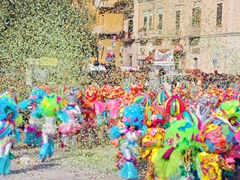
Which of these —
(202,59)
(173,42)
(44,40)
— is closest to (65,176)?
(44,40)

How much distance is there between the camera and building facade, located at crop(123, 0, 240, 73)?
22.0 metres

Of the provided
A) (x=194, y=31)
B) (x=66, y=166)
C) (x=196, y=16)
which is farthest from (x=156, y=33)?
(x=66, y=166)

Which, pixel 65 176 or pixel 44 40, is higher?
pixel 44 40

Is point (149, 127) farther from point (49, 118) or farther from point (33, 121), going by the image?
point (33, 121)

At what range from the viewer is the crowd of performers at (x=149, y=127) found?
5.63 meters

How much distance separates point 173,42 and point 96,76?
7.98 m

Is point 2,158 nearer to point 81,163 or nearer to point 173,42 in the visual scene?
point 81,163

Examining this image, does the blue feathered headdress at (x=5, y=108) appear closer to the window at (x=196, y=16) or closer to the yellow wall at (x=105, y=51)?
the window at (x=196, y=16)

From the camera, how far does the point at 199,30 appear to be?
23625mm

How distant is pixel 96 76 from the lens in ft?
61.9

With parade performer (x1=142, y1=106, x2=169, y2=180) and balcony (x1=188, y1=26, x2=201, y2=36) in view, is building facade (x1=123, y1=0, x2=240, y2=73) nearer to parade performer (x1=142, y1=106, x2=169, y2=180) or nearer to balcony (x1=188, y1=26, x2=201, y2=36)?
balcony (x1=188, y1=26, x2=201, y2=36)

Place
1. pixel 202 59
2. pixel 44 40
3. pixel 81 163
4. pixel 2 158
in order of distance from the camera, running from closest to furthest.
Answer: pixel 2 158 → pixel 81 163 → pixel 44 40 → pixel 202 59

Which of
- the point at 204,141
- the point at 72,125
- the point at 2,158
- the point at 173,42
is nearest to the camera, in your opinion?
the point at 204,141

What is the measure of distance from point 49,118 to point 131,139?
217 centimetres
